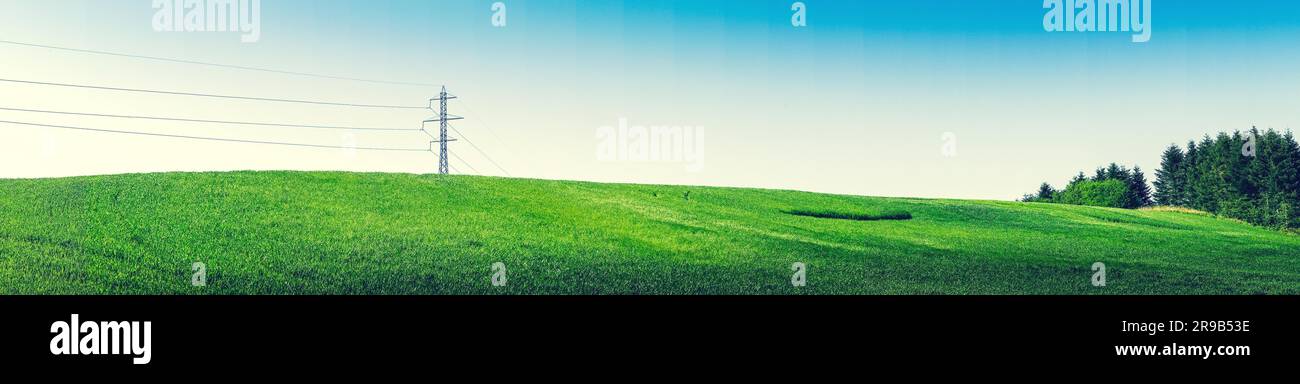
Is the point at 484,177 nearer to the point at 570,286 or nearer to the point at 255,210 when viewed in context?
the point at 255,210

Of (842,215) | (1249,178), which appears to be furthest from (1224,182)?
(842,215)

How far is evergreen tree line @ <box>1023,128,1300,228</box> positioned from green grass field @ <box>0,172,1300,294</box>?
43149mm

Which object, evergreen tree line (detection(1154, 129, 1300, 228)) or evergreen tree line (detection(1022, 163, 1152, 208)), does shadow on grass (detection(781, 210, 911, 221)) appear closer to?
evergreen tree line (detection(1154, 129, 1300, 228))

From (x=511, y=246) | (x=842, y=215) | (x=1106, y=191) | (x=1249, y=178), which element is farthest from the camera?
(x=1106, y=191)

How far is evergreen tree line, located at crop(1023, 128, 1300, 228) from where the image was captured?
7381 centimetres

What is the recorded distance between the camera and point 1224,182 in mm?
83438

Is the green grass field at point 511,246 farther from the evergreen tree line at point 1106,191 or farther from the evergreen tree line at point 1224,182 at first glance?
the evergreen tree line at point 1106,191

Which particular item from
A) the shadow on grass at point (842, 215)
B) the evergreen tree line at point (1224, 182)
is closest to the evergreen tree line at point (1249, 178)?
the evergreen tree line at point (1224, 182)

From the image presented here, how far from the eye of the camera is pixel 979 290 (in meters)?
21.8

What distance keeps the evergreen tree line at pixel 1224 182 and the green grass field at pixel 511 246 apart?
4315 centimetres

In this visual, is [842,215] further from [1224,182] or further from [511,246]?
[1224,182]

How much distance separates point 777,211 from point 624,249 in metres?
16.7

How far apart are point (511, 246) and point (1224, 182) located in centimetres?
8975
